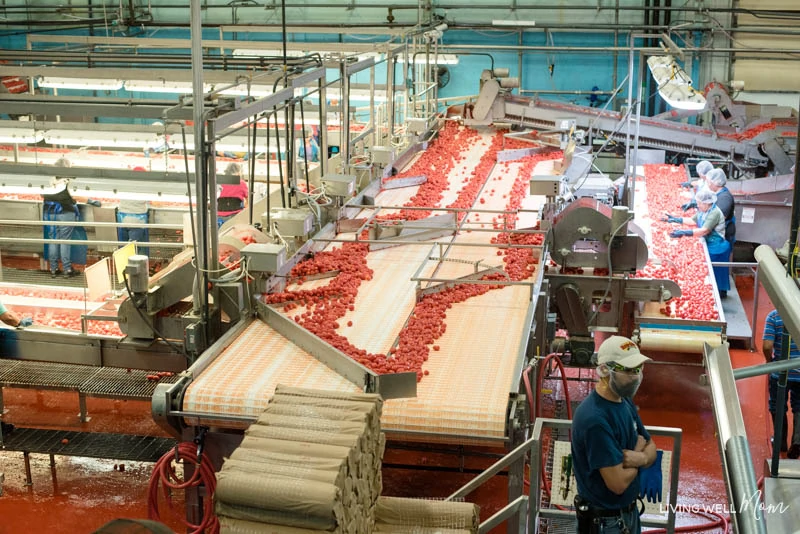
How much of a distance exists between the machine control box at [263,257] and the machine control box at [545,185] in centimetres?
281

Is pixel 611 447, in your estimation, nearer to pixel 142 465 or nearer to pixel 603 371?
pixel 603 371

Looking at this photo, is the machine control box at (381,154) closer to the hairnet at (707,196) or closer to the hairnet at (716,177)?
the hairnet at (707,196)

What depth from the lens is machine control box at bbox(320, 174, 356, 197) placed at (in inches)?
320

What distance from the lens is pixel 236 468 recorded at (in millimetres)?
3984

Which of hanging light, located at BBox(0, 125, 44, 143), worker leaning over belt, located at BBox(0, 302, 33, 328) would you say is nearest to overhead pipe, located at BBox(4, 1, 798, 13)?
hanging light, located at BBox(0, 125, 44, 143)

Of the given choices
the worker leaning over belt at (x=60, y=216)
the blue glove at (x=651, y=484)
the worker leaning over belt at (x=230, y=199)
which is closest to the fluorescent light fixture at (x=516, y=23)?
the worker leaning over belt at (x=230, y=199)

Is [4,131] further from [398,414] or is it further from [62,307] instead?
[398,414]

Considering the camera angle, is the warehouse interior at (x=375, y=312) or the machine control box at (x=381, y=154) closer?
the warehouse interior at (x=375, y=312)

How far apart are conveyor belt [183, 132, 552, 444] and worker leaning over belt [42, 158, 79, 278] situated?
573 centimetres

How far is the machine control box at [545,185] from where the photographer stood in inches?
323

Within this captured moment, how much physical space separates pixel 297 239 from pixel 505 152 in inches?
198

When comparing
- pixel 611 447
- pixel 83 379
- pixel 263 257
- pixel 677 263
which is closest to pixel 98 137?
pixel 83 379

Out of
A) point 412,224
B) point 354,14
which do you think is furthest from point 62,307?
point 354,14

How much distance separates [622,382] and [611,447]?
297 millimetres
